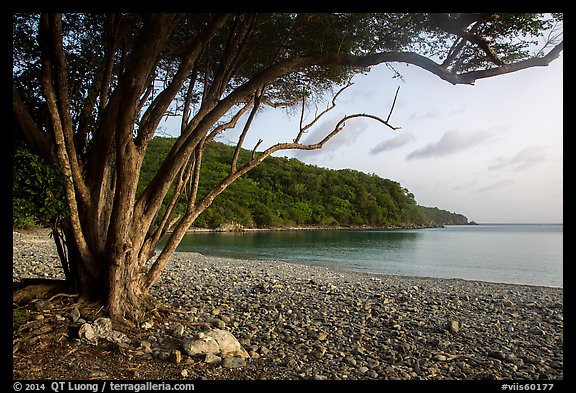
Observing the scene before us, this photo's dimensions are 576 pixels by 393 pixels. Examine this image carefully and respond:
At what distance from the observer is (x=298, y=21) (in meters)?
6.76

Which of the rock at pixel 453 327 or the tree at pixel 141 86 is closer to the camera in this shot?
the tree at pixel 141 86

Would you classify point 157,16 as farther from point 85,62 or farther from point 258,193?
point 258,193

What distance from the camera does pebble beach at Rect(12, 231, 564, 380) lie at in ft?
15.9

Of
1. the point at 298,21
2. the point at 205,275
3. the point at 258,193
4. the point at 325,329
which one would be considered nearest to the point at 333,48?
the point at 298,21

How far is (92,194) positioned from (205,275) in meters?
7.14

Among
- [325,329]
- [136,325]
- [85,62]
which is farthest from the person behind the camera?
[85,62]

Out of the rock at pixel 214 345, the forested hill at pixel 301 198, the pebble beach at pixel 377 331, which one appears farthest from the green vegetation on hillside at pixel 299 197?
the rock at pixel 214 345

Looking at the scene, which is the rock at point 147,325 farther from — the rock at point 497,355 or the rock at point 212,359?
the rock at point 497,355

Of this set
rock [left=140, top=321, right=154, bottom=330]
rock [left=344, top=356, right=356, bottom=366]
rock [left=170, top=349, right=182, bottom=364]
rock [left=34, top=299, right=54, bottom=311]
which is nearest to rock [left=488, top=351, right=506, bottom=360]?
rock [left=344, top=356, right=356, bottom=366]

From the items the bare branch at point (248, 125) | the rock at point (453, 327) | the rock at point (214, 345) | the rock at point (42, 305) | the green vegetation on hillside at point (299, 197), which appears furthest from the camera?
the green vegetation on hillside at point (299, 197)

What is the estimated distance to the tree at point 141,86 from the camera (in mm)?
5332

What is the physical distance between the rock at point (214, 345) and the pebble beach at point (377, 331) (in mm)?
221

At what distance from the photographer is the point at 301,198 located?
7475 cm

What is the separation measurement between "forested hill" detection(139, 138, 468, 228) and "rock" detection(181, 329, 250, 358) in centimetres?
4604
